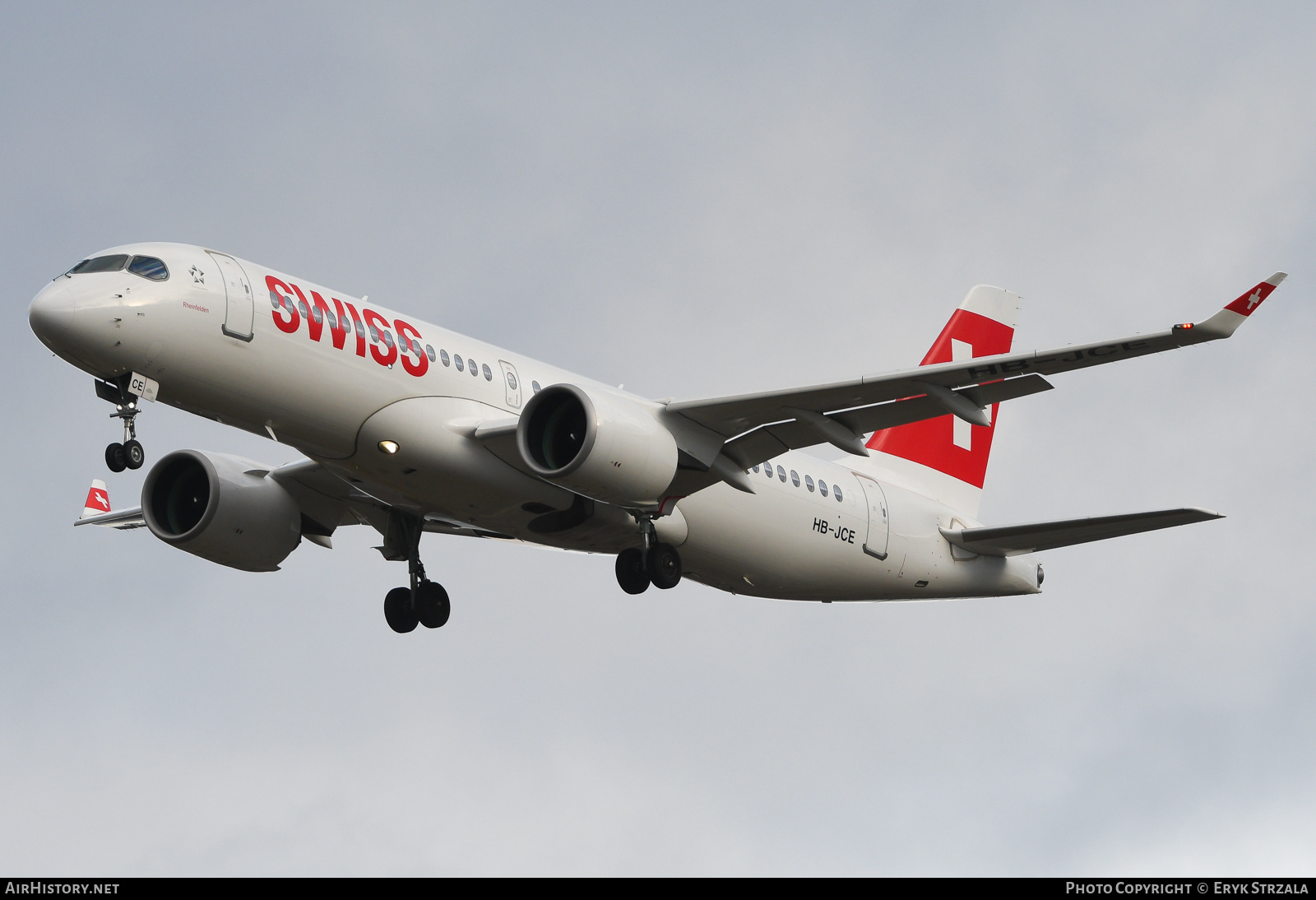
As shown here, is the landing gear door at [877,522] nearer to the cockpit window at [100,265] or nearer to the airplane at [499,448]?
the airplane at [499,448]

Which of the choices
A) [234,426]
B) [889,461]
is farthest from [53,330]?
[889,461]

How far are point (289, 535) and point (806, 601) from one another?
395 inches

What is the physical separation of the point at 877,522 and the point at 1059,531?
3517mm

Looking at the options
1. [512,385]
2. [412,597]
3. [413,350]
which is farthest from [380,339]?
[412,597]

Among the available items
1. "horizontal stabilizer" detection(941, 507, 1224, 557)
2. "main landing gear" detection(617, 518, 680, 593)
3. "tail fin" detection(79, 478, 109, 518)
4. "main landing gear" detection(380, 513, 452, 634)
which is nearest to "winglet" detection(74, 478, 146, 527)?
"tail fin" detection(79, 478, 109, 518)

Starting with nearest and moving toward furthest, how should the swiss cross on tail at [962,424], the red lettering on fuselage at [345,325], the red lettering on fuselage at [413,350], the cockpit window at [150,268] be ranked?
the cockpit window at [150,268] < the red lettering on fuselage at [345,325] < the red lettering on fuselage at [413,350] < the swiss cross on tail at [962,424]

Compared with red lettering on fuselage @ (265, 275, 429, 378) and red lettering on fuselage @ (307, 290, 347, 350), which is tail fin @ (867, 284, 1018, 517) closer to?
red lettering on fuselage @ (265, 275, 429, 378)

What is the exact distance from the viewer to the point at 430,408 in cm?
2409

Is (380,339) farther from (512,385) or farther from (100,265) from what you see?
(100,265)

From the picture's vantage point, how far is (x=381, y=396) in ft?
77.6

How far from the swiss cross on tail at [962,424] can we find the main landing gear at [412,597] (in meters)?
9.93

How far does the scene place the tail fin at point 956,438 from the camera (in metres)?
33.2

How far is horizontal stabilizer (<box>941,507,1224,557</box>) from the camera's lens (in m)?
25.8

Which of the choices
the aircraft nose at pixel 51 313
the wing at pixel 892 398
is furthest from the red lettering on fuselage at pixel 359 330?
A: the wing at pixel 892 398
